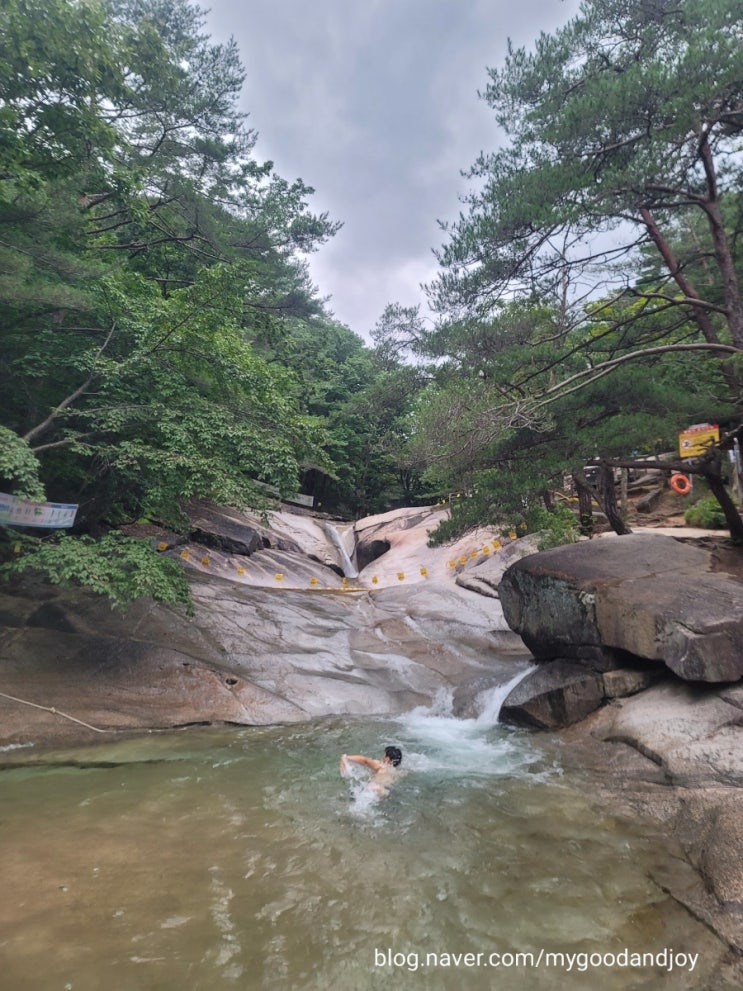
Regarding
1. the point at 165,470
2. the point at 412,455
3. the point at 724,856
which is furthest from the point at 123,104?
the point at 724,856

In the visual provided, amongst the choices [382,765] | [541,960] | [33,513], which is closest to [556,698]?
[382,765]

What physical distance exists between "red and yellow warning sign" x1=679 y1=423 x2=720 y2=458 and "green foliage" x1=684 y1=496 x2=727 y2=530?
140 inches

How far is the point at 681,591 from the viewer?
748 centimetres

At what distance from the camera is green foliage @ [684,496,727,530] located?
1362cm

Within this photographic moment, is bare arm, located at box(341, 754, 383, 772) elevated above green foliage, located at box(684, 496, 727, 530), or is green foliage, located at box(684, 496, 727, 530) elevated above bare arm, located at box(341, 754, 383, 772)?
green foliage, located at box(684, 496, 727, 530)

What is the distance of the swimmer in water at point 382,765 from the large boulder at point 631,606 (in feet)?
11.9

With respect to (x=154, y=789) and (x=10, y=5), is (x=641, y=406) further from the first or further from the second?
(x=10, y=5)

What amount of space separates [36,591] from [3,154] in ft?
23.7

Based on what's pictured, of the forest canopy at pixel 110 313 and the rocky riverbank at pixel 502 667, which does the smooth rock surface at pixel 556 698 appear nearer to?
the rocky riverbank at pixel 502 667

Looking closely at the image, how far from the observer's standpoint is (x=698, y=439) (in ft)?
34.2

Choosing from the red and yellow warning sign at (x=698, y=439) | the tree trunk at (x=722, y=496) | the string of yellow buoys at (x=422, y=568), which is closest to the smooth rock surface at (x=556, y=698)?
the tree trunk at (x=722, y=496)

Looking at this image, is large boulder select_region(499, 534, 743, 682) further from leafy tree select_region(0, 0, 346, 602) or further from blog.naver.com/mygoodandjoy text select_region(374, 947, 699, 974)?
leafy tree select_region(0, 0, 346, 602)

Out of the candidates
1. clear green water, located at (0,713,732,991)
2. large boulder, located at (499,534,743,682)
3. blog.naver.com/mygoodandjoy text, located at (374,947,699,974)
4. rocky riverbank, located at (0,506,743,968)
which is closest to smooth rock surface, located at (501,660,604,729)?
rocky riverbank, located at (0,506,743,968)

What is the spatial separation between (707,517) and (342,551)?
46.7ft
